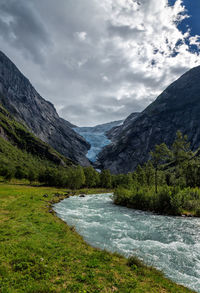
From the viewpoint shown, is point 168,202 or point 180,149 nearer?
point 168,202

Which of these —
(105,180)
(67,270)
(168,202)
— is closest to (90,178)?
(105,180)

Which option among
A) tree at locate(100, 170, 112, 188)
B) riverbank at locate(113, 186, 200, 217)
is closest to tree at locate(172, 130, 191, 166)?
riverbank at locate(113, 186, 200, 217)

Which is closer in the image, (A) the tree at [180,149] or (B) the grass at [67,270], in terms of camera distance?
(B) the grass at [67,270]

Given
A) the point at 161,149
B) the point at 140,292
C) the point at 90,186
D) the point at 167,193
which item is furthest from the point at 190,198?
the point at 90,186

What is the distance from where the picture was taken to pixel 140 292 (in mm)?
10523

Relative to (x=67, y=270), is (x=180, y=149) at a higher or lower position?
higher

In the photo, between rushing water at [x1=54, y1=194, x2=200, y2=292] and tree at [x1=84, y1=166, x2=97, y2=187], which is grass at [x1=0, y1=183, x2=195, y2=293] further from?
tree at [x1=84, y1=166, x2=97, y2=187]

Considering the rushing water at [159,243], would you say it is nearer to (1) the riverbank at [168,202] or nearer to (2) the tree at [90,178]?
(1) the riverbank at [168,202]

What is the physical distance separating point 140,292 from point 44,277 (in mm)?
6353

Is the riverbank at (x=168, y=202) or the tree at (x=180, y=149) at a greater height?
the tree at (x=180, y=149)

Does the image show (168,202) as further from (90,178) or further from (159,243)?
(90,178)

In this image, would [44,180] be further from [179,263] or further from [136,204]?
[179,263]

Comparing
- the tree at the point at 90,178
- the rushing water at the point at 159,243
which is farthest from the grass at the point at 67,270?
the tree at the point at 90,178

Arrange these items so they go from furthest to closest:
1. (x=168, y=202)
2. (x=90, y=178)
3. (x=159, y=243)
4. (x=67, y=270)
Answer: (x=90, y=178)
(x=168, y=202)
(x=159, y=243)
(x=67, y=270)
